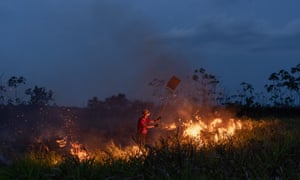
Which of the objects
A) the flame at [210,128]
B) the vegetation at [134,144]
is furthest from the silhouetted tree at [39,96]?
the flame at [210,128]

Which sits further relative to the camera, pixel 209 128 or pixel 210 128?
pixel 210 128

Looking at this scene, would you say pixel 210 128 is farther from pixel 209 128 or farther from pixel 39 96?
pixel 39 96

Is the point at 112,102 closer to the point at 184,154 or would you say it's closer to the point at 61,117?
the point at 61,117

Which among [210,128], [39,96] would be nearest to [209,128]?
[210,128]

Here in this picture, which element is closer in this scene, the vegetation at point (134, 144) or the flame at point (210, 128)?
the vegetation at point (134, 144)

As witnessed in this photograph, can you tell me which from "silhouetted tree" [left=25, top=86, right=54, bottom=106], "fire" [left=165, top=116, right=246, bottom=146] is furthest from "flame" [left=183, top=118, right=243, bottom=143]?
"silhouetted tree" [left=25, top=86, right=54, bottom=106]

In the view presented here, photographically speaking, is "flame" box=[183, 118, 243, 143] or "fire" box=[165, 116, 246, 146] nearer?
"flame" box=[183, 118, 243, 143]

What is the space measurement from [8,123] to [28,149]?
4922 millimetres

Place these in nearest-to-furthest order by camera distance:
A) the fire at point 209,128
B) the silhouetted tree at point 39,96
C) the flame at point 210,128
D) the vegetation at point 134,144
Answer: the vegetation at point 134,144
the flame at point 210,128
the fire at point 209,128
the silhouetted tree at point 39,96

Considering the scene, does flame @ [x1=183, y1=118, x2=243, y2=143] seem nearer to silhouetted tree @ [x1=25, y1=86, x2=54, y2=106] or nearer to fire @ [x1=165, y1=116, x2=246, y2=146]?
fire @ [x1=165, y1=116, x2=246, y2=146]

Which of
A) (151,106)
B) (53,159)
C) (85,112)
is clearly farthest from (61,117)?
(53,159)

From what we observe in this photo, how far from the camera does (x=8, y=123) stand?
19.6m

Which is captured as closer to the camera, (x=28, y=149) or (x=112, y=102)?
(x=28, y=149)

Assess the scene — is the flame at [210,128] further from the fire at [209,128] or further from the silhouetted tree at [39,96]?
the silhouetted tree at [39,96]
